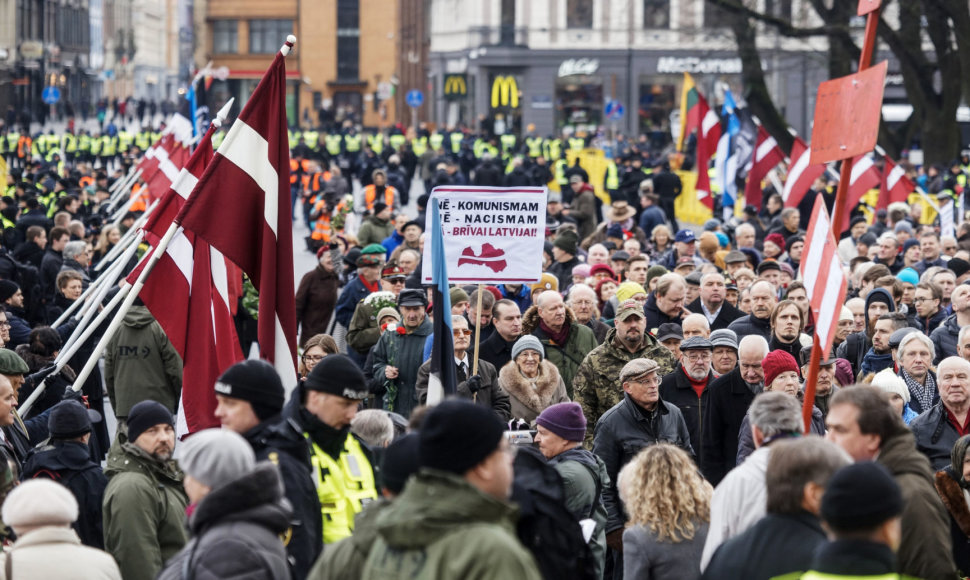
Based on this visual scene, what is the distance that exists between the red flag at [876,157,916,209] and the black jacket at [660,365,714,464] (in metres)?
13.3

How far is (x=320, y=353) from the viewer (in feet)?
30.8

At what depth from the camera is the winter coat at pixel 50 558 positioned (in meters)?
4.87

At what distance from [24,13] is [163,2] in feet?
186

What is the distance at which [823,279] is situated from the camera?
6.73 meters

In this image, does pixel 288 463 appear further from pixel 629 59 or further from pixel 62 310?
pixel 629 59

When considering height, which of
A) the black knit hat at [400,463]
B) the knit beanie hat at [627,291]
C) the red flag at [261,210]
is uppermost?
the red flag at [261,210]

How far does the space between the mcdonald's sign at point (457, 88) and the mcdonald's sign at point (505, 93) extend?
13.0ft

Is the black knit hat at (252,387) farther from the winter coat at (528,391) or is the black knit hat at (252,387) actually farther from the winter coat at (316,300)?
the winter coat at (316,300)

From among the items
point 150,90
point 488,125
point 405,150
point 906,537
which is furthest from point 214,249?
point 150,90

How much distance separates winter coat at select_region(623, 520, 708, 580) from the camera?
243 inches

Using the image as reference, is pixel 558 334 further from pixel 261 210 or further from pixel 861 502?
pixel 861 502

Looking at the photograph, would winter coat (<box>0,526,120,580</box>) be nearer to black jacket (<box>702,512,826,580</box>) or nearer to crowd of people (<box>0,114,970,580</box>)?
crowd of people (<box>0,114,970,580</box>)

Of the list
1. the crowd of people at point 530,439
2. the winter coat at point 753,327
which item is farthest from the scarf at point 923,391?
the winter coat at point 753,327

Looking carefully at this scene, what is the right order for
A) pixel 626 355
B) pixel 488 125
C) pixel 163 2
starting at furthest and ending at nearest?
pixel 163 2 → pixel 488 125 → pixel 626 355
